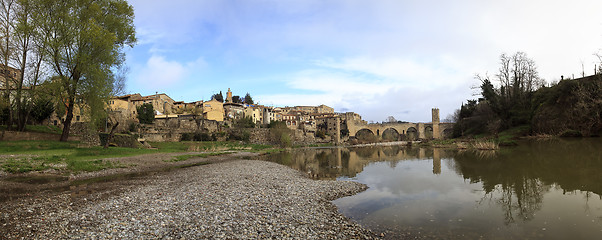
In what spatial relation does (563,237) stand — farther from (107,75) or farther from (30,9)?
(30,9)

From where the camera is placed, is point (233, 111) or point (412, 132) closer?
point (233, 111)

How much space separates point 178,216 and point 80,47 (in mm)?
20490

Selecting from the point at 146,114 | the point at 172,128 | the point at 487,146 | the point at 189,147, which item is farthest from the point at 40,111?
the point at 487,146

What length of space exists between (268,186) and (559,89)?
33044mm

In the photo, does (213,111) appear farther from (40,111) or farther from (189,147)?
(40,111)

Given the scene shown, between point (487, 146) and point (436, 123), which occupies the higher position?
point (436, 123)

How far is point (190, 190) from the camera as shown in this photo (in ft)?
31.1

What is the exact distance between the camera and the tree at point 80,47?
63.1 ft

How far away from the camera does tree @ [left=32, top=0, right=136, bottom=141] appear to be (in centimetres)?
1923

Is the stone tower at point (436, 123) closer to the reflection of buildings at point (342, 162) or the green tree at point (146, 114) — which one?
the reflection of buildings at point (342, 162)

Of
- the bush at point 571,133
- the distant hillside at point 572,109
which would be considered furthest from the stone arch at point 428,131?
the bush at point 571,133

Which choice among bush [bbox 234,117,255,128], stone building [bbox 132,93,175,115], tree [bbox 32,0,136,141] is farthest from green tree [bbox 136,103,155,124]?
tree [bbox 32,0,136,141]

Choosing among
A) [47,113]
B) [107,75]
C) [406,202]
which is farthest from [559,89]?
[47,113]

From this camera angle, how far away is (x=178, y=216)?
6.37 m
